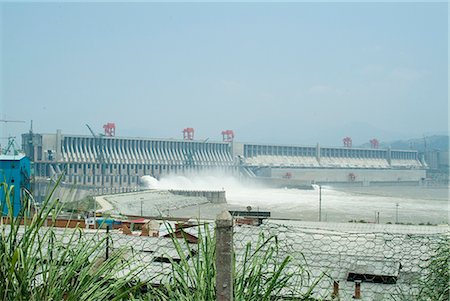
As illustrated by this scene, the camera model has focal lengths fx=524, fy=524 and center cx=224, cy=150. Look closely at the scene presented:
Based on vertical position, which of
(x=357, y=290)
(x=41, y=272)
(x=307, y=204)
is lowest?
(x=307, y=204)

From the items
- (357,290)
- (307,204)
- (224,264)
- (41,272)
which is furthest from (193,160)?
(224,264)

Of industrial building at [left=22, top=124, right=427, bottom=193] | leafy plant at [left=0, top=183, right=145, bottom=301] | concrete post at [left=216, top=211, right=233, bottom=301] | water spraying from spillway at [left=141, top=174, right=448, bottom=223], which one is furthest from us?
industrial building at [left=22, top=124, right=427, bottom=193]

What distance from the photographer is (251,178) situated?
7281 cm

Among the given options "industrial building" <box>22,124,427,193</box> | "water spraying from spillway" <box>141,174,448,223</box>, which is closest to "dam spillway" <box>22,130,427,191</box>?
"industrial building" <box>22,124,427,193</box>

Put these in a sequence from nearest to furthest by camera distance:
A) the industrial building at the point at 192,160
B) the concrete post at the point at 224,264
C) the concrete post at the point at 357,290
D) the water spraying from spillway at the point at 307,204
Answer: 1. the concrete post at the point at 224,264
2. the concrete post at the point at 357,290
3. the water spraying from spillway at the point at 307,204
4. the industrial building at the point at 192,160

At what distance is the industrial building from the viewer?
60469 millimetres

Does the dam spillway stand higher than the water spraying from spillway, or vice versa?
the dam spillway

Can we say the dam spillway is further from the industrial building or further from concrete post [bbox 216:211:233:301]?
concrete post [bbox 216:211:233:301]

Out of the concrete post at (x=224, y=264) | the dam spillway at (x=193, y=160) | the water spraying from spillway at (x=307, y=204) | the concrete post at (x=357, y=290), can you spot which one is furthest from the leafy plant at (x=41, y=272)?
the dam spillway at (x=193, y=160)

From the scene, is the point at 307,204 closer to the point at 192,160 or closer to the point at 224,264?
the point at 192,160

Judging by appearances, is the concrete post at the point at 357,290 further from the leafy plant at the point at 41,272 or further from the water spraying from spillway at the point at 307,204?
the water spraying from spillway at the point at 307,204

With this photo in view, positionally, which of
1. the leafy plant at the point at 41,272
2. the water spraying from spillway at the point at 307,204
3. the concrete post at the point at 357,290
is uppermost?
the leafy plant at the point at 41,272

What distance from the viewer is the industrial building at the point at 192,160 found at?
198 ft

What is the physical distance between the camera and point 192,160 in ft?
240
